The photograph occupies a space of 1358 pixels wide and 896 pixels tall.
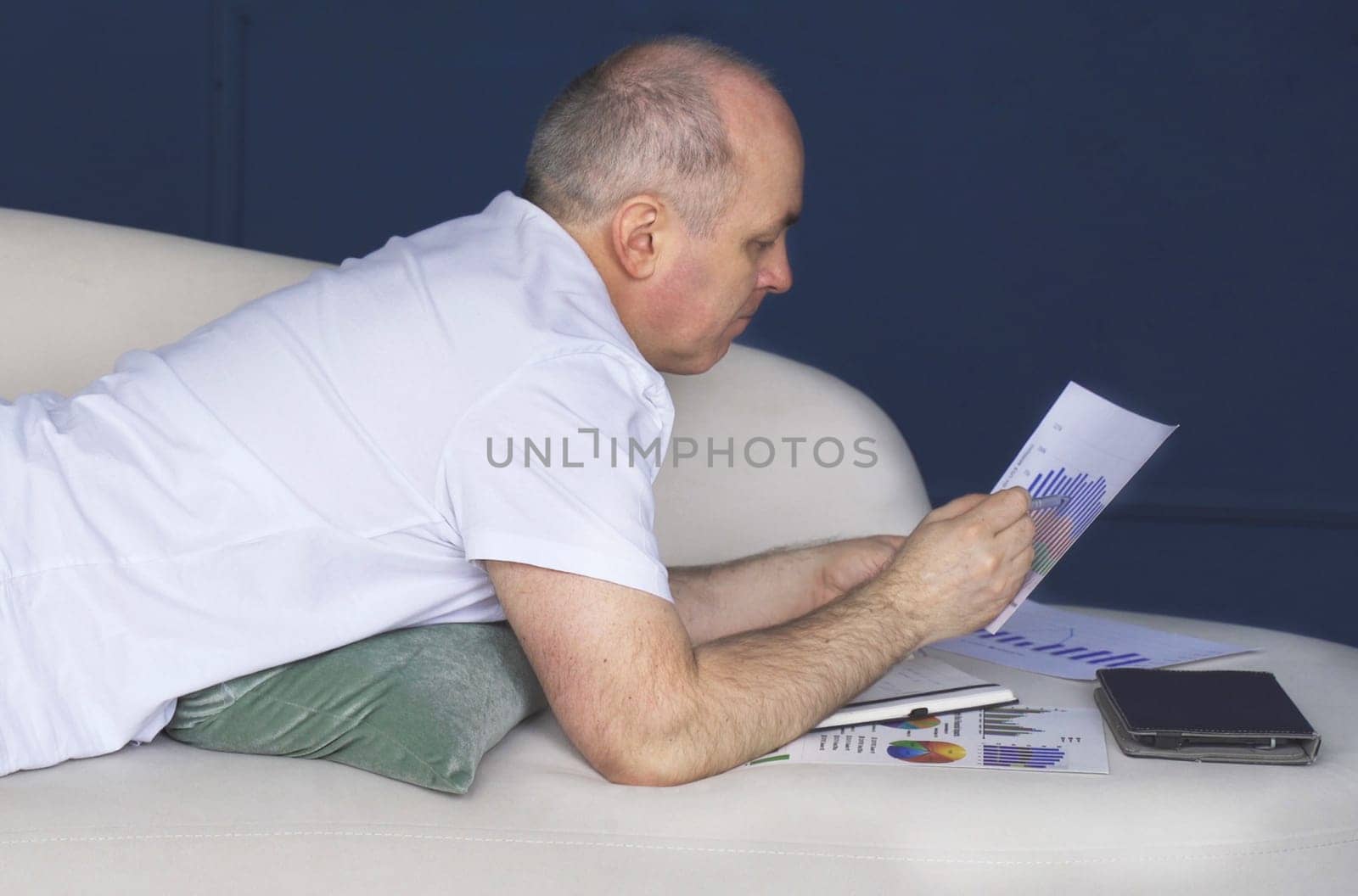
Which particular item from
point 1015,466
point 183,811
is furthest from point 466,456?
point 1015,466

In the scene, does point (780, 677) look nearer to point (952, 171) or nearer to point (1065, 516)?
point (1065, 516)

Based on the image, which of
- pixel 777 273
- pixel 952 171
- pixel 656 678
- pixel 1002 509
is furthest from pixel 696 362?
pixel 952 171

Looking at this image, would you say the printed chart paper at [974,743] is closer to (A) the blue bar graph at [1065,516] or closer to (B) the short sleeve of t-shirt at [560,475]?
(A) the blue bar graph at [1065,516]

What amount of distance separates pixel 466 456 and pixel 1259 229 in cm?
241

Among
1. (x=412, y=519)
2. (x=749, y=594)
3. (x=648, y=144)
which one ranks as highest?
(x=648, y=144)

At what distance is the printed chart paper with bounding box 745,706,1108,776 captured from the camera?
1497 millimetres

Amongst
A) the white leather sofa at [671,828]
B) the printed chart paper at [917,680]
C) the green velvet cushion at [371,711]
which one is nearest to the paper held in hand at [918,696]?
the printed chart paper at [917,680]

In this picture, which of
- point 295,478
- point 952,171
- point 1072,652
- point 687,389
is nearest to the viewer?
point 295,478

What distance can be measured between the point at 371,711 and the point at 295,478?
0.76 feet

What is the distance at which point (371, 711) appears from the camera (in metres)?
1.43

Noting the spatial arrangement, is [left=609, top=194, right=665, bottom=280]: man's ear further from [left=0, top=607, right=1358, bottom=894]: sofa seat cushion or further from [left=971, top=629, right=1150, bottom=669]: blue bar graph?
[left=971, top=629, right=1150, bottom=669]: blue bar graph

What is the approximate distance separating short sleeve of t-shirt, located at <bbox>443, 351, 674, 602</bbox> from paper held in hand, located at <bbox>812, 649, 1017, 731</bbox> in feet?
1.09

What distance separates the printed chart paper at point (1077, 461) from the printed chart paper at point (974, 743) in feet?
0.37

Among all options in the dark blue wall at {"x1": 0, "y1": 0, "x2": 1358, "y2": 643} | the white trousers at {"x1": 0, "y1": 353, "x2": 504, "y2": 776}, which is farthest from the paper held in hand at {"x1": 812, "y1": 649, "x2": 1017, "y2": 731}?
the dark blue wall at {"x1": 0, "y1": 0, "x2": 1358, "y2": 643}
